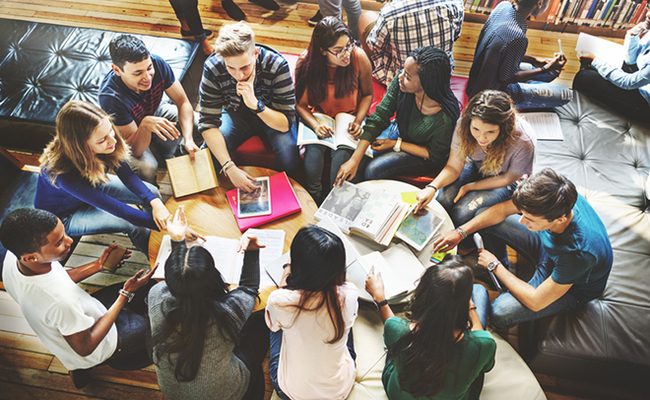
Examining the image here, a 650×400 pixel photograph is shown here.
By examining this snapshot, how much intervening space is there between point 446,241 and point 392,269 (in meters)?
0.31

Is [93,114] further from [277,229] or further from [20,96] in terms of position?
[20,96]

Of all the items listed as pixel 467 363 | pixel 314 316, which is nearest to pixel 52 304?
pixel 314 316

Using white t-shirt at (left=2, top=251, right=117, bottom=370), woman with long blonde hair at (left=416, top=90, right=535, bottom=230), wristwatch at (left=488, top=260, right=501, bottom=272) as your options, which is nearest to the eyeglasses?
woman with long blonde hair at (left=416, top=90, right=535, bottom=230)

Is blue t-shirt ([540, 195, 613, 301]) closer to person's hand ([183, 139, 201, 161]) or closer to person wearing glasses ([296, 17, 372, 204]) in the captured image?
person wearing glasses ([296, 17, 372, 204])

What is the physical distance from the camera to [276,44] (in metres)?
4.00

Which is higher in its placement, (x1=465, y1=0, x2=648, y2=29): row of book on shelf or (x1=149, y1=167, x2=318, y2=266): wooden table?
(x1=465, y1=0, x2=648, y2=29): row of book on shelf

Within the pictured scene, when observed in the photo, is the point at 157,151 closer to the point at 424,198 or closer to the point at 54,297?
the point at 54,297

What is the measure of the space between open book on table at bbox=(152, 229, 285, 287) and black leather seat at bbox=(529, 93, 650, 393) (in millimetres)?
1329

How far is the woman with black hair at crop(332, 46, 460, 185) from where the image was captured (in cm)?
226

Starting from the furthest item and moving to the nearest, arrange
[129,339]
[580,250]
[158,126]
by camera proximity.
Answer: [158,126] → [129,339] → [580,250]

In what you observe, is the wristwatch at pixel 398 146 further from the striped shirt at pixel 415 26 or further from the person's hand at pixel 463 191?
the striped shirt at pixel 415 26

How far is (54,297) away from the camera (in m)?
1.68

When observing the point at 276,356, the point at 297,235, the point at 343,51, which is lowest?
the point at 276,356

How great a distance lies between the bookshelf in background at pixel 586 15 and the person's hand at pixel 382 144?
2.12 metres
